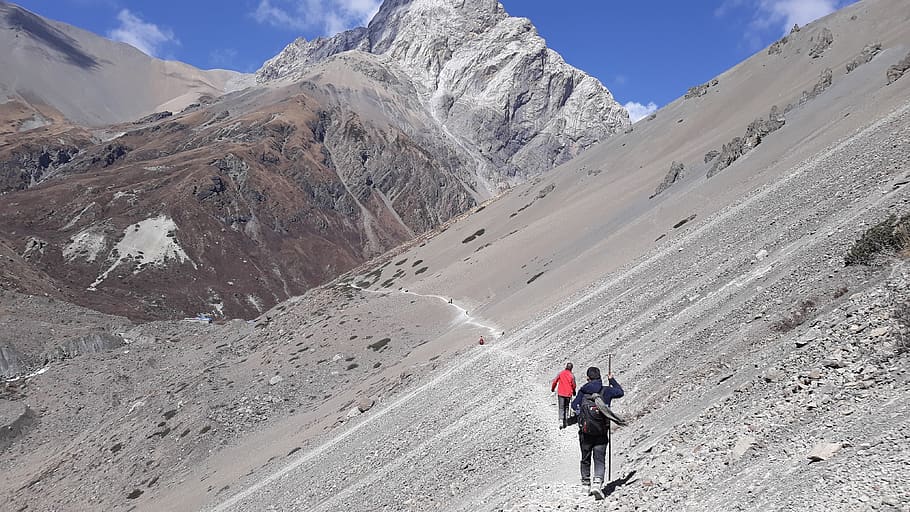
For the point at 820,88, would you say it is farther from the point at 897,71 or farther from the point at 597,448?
the point at 597,448

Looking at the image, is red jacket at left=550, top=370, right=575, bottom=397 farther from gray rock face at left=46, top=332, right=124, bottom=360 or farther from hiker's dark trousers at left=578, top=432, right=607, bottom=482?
gray rock face at left=46, top=332, right=124, bottom=360

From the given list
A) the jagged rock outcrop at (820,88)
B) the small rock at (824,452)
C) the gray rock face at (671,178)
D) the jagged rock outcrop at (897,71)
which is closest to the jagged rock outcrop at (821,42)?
the jagged rock outcrop at (820,88)

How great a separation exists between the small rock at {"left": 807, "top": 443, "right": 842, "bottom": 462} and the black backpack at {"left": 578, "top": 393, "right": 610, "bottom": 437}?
9.41ft

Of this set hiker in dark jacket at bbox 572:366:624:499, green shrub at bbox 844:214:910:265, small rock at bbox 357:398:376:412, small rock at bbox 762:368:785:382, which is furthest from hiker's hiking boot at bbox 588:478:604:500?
small rock at bbox 357:398:376:412

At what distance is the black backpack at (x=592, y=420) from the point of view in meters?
9.92

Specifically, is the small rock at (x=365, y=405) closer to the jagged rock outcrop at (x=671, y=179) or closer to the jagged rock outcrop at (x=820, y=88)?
the jagged rock outcrop at (x=671, y=179)

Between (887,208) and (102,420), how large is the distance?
5057cm

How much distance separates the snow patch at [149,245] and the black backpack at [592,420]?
11307 cm

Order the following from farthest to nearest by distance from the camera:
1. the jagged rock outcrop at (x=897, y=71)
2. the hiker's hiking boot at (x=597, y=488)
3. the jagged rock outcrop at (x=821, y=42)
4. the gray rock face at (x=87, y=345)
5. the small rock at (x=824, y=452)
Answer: the jagged rock outcrop at (x=821, y=42) → the gray rock face at (x=87, y=345) → the jagged rock outcrop at (x=897, y=71) → the hiker's hiking boot at (x=597, y=488) → the small rock at (x=824, y=452)

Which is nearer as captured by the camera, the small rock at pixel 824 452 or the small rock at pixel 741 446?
the small rock at pixel 824 452

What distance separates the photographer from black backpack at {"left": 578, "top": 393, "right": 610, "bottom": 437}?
9922 mm

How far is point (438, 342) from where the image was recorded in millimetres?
39781

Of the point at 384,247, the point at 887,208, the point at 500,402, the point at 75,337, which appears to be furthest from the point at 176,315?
the point at 887,208

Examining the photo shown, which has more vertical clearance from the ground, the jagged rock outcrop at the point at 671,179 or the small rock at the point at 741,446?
the jagged rock outcrop at the point at 671,179
